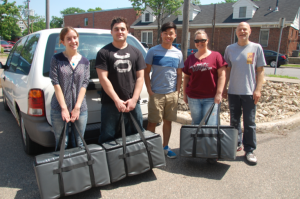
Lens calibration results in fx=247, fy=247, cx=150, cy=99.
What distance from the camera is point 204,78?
10.4 feet

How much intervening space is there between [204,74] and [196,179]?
4.30 ft

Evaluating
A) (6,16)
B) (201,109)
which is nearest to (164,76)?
(201,109)

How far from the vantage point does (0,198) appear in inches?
103

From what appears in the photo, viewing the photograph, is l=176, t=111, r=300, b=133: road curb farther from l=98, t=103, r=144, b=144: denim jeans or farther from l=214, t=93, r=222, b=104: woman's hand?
l=98, t=103, r=144, b=144: denim jeans

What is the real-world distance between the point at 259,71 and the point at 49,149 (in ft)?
10.3

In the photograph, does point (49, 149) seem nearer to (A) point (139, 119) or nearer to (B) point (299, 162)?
(A) point (139, 119)

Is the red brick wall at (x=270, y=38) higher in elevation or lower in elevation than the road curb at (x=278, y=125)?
higher

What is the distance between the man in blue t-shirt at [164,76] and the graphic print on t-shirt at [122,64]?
47 centimetres

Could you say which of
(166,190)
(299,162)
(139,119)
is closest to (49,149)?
(139,119)

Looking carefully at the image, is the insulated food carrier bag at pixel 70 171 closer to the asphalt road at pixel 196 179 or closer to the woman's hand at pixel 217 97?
the asphalt road at pixel 196 179

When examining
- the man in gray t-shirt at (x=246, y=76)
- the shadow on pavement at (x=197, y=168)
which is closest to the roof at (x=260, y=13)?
the man in gray t-shirt at (x=246, y=76)

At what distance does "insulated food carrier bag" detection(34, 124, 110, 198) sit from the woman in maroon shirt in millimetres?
1425

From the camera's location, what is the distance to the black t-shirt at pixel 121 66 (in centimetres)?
274

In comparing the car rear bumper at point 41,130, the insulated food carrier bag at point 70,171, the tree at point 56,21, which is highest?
the tree at point 56,21
